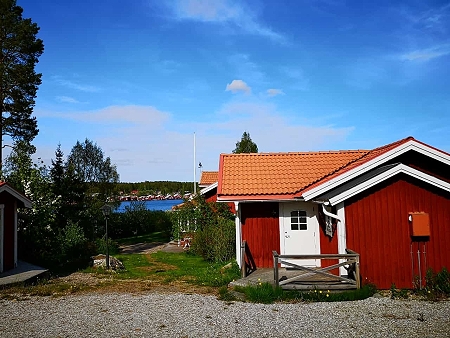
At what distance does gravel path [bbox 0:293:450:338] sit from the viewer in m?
7.04

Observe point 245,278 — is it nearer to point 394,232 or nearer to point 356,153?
point 394,232

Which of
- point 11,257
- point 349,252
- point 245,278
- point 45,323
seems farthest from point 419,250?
point 11,257

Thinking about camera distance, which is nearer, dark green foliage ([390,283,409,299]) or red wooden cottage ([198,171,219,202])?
dark green foliage ([390,283,409,299])

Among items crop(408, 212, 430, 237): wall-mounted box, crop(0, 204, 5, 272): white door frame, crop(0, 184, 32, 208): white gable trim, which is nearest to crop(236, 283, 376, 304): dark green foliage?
crop(408, 212, 430, 237): wall-mounted box

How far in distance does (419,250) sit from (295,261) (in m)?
4.01

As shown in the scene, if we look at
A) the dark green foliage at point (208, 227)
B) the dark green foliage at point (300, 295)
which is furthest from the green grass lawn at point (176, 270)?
the dark green foliage at point (300, 295)

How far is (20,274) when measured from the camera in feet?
40.5

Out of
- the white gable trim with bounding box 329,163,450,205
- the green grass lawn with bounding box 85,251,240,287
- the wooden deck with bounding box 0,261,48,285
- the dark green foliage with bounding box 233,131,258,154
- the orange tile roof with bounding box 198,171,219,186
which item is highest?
the dark green foliage with bounding box 233,131,258,154

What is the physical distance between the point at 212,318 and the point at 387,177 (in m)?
5.86

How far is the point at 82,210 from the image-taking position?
21.0 metres

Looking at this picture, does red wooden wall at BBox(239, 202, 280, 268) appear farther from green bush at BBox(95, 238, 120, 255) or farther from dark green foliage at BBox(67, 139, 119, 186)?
dark green foliage at BBox(67, 139, 119, 186)

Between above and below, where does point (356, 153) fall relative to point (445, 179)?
above

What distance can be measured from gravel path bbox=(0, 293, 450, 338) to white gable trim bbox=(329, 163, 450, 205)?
8.79 ft

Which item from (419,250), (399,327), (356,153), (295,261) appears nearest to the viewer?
(399,327)
